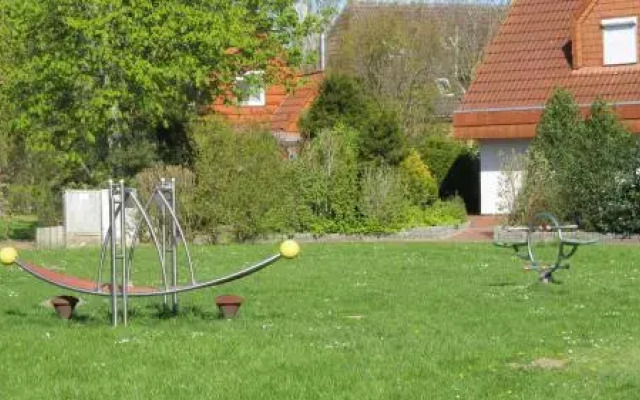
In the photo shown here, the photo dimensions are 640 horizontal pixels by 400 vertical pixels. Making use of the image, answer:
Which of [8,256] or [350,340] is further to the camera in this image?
[8,256]

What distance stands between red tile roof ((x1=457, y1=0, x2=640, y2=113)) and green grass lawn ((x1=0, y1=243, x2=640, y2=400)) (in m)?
17.2

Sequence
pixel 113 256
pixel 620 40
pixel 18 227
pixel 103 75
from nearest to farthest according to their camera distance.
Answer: pixel 113 256, pixel 103 75, pixel 620 40, pixel 18 227

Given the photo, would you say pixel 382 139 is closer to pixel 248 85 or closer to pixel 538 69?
Answer: pixel 248 85

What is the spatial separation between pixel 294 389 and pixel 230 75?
26322mm

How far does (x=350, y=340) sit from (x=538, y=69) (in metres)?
27.1

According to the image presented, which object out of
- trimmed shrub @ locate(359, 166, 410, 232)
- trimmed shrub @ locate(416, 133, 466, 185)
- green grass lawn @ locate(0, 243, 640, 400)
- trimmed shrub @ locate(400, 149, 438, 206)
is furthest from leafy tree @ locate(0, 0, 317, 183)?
green grass lawn @ locate(0, 243, 640, 400)

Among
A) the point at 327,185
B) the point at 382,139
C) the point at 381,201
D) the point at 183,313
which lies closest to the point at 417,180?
the point at 382,139

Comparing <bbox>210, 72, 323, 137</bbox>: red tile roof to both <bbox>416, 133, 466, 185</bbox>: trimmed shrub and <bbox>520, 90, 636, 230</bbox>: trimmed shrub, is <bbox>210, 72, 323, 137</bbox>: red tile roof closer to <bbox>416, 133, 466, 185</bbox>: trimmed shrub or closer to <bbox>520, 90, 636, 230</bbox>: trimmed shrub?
<bbox>416, 133, 466, 185</bbox>: trimmed shrub

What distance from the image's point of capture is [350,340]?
1258 centimetres

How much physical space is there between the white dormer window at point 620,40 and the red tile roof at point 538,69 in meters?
0.30

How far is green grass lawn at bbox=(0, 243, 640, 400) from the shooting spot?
1013cm

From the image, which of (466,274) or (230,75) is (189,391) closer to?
(466,274)

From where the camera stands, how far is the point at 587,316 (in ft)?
46.7

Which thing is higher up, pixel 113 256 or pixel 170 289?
pixel 113 256
